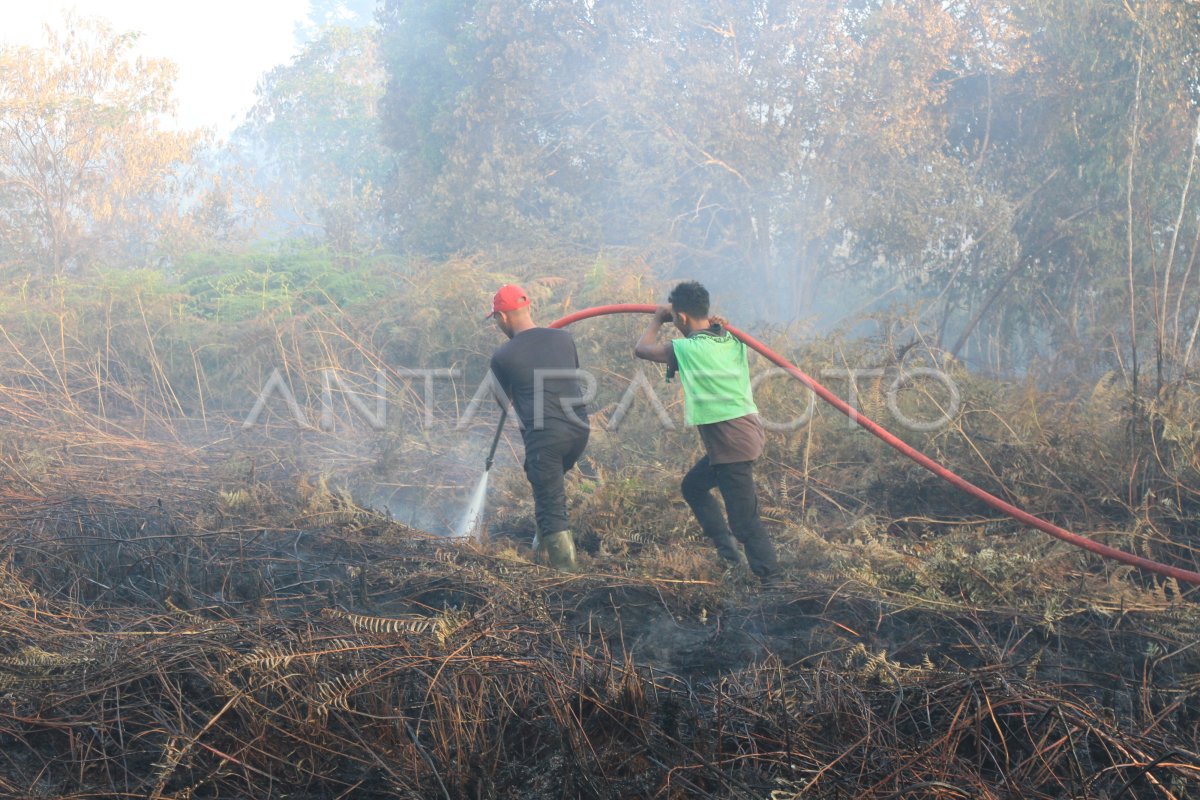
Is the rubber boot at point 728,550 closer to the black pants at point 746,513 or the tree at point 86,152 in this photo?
the black pants at point 746,513

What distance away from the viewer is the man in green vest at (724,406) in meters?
5.02

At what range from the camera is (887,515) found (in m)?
6.14

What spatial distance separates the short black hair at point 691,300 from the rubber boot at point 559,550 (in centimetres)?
144

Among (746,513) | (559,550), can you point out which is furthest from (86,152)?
(746,513)

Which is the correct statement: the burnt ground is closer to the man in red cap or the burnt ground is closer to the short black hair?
the man in red cap

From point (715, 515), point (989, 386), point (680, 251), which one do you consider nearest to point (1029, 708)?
Answer: point (715, 515)

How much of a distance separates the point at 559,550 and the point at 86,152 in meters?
15.7

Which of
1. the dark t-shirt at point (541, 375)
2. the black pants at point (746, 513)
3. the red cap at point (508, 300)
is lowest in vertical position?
the black pants at point (746, 513)

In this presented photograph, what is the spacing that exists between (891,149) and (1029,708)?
1064 centimetres

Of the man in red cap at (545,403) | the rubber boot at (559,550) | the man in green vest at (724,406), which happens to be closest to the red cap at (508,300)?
the man in red cap at (545,403)

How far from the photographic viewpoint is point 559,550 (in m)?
5.35

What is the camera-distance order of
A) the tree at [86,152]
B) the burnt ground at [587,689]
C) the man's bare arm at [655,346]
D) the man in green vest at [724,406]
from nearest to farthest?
Answer: 1. the burnt ground at [587,689]
2. the man in green vest at [724,406]
3. the man's bare arm at [655,346]
4. the tree at [86,152]

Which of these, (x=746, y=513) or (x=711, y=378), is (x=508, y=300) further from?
(x=746, y=513)

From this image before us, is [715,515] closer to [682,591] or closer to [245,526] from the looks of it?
[682,591]
